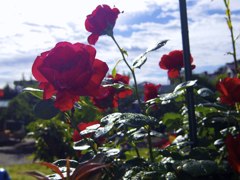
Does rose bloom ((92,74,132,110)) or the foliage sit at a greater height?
rose bloom ((92,74,132,110))

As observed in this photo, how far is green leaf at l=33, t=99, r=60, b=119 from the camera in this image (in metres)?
0.94

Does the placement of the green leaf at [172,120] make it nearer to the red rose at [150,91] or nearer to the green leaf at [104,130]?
the red rose at [150,91]

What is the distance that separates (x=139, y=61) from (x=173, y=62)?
36 cm

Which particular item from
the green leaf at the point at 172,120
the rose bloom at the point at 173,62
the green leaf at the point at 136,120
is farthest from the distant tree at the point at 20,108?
the green leaf at the point at 136,120

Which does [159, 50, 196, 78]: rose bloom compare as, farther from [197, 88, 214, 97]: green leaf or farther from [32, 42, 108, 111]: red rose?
[32, 42, 108, 111]: red rose

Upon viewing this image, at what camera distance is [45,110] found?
0.95 metres

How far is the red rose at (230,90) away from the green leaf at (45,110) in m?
0.44

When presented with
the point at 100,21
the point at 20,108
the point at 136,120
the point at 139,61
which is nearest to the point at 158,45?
the point at 139,61

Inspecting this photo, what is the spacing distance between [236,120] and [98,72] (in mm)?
440

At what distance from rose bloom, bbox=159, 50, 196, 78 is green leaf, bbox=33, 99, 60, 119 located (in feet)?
2.00

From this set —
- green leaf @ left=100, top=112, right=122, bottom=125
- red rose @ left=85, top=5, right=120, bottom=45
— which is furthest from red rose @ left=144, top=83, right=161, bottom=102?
green leaf @ left=100, top=112, right=122, bottom=125

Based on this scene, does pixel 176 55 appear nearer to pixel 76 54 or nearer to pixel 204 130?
pixel 204 130

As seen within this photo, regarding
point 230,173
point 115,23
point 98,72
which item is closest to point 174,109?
point 115,23

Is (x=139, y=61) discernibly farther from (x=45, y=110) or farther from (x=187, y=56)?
(x=45, y=110)
